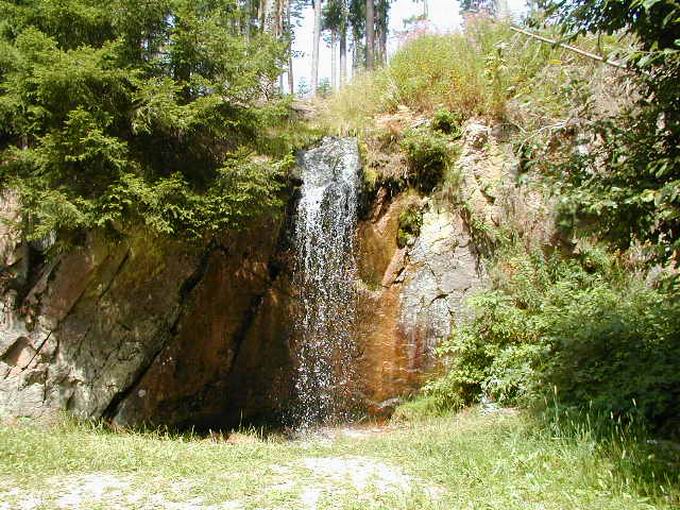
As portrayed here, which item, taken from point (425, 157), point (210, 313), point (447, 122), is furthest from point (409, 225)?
point (210, 313)

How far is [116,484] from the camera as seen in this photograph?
403cm

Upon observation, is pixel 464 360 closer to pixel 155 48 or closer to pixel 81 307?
pixel 81 307

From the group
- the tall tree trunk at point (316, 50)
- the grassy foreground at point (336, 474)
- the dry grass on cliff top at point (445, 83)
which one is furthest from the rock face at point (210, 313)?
the tall tree trunk at point (316, 50)

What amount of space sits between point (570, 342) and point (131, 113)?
5.91 meters

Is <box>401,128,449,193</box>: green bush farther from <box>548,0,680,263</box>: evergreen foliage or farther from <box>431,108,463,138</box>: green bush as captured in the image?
<box>548,0,680,263</box>: evergreen foliage

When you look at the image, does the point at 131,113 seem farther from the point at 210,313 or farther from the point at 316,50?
the point at 316,50

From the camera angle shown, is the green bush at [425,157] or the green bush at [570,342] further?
the green bush at [425,157]

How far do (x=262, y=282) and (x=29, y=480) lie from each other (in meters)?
4.69

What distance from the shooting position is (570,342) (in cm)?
564

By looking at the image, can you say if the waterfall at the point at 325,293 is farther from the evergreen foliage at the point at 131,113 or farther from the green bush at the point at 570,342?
the green bush at the point at 570,342

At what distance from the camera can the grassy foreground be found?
11.3 ft

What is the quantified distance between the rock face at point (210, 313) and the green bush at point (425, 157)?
304 millimetres

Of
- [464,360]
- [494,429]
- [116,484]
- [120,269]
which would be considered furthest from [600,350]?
[120,269]

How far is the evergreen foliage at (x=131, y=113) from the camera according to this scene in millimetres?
6141
